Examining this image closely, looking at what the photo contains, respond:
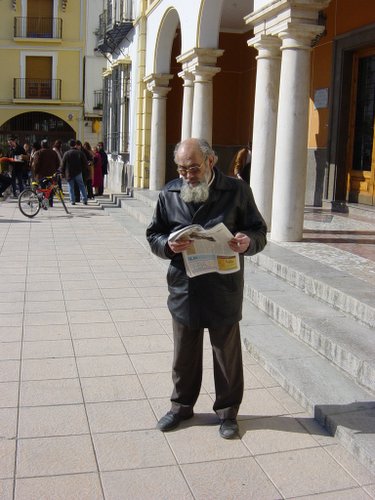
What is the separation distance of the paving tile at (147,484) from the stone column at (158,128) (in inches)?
498

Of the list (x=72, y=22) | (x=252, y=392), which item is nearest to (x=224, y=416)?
(x=252, y=392)

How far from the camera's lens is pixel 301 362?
4637 mm

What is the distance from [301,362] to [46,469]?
6.82 ft

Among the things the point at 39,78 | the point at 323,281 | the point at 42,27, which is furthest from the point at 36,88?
the point at 323,281

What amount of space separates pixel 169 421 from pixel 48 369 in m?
A: 1.32

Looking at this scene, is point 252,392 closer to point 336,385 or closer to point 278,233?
point 336,385

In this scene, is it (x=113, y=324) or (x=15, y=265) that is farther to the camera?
(x=15, y=265)

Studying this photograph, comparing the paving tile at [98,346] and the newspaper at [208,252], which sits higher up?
the newspaper at [208,252]

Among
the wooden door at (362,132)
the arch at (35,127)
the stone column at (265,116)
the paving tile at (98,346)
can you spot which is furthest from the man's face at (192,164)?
Answer: the arch at (35,127)

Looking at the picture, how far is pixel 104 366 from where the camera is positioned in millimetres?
4848

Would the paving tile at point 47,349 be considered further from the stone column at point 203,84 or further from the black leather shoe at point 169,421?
the stone column at point 203,84

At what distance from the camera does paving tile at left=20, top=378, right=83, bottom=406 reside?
4.17 metres

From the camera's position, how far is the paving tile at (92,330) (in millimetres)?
5633

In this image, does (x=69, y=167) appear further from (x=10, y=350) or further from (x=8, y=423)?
(x=8, y=423)
